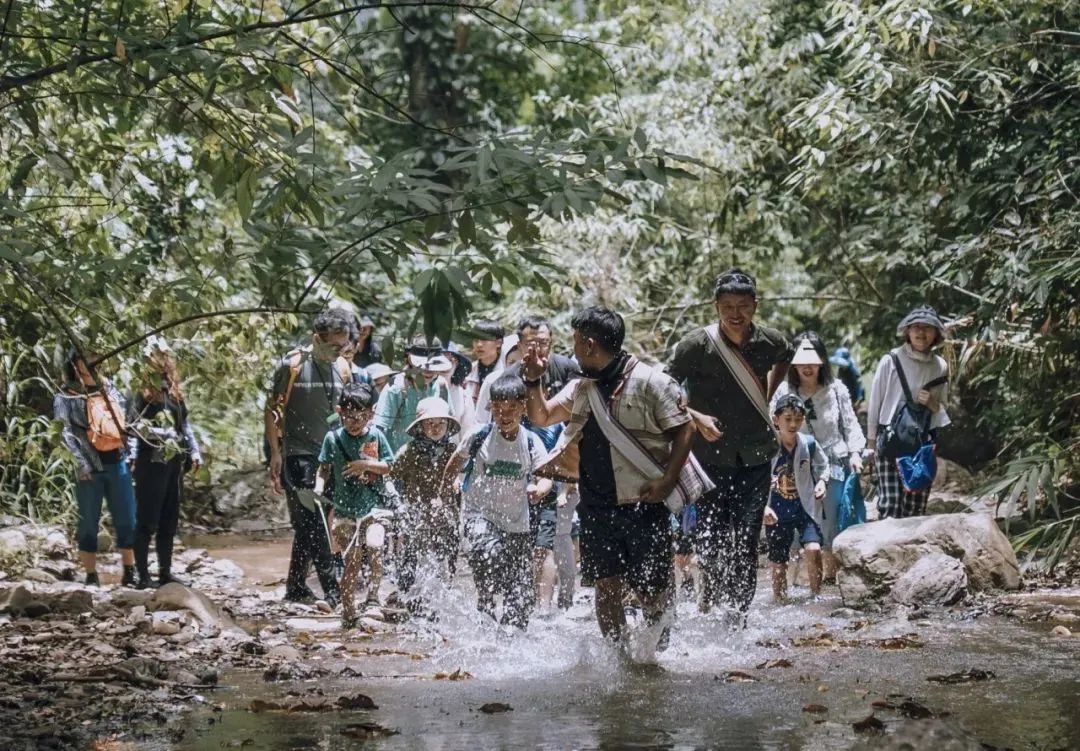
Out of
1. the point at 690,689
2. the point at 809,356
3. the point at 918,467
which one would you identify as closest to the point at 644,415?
the point at 690,689

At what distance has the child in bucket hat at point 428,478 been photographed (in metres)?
10.2

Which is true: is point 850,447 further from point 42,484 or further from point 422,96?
point 422,96

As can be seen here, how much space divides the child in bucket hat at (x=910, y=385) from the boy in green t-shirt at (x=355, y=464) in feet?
12.3

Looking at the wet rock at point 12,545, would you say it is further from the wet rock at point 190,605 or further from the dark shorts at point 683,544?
the dark shorts at point 683,544

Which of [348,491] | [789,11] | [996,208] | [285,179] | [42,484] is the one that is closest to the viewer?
[285,179]

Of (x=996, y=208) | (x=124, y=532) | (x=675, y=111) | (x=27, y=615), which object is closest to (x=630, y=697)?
(x=27, y=615)

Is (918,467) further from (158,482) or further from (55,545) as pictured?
(55,545)

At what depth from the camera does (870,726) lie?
19.3ft

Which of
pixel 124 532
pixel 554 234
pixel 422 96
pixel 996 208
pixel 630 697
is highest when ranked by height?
pixel 422 96

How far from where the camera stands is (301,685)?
7434mm

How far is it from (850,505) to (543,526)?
8.90 feet

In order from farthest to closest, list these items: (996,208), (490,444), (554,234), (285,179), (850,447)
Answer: (554,234)
(996,208)
(850,447)
(490,444)
(285,179)

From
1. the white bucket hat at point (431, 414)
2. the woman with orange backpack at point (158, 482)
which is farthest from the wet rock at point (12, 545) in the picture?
the white bucket hat at point (431, 414)

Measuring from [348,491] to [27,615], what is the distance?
2.14 m
